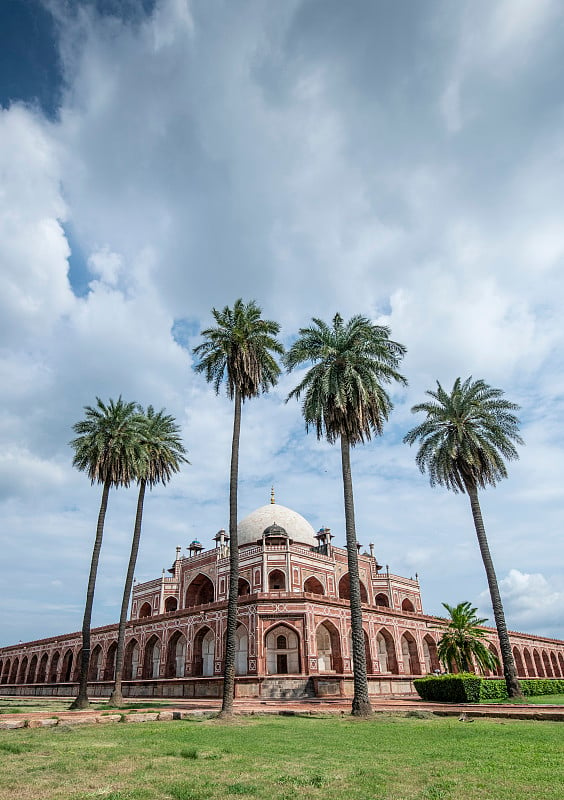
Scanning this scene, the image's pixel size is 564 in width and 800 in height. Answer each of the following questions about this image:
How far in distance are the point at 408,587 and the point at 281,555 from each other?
1975 centimetres

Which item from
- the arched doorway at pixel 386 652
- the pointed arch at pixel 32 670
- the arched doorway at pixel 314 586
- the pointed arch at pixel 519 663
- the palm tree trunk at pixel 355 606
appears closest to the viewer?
the palm tree trunk at pixel 355 606

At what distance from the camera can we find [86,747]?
37.9 ft

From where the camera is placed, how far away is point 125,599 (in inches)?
1125

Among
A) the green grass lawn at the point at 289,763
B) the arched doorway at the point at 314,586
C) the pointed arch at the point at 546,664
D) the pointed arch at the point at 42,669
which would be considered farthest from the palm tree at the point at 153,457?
the pointed arch at the point at 546,664

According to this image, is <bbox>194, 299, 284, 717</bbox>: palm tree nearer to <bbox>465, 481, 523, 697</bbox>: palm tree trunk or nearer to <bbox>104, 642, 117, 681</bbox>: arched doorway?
<bbox>465, 481, 523, 697</bbox>: palm tree trunk

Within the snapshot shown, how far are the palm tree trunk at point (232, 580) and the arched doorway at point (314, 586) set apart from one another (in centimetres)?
2742

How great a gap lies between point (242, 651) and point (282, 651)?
113 inches

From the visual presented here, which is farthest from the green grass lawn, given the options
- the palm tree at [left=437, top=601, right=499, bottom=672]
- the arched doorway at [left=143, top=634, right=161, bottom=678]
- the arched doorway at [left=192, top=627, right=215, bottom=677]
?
the arched doorway at [left=143, top=634, right=161, bottom=678]

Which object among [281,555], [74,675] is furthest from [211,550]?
[74,675]

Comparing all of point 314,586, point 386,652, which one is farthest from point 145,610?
point 386,652

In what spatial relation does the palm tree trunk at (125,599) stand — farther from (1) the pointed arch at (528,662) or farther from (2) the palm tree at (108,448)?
(1) the pointed arch at (528,662)

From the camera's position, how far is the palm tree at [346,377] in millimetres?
24969

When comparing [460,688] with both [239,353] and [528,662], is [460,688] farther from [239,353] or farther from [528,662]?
[528,662]

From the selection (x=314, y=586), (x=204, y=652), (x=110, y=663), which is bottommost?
(x=204, y=652)
